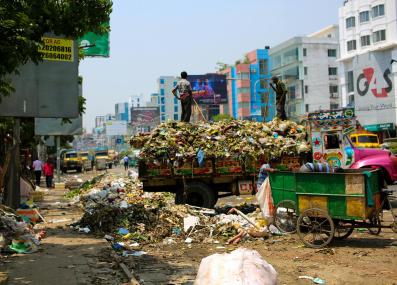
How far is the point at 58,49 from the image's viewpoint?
1301 cm

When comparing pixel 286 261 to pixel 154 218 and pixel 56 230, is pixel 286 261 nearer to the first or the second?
pixel 154 218

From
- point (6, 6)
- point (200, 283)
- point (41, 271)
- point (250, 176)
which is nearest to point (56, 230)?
point (41, 271)

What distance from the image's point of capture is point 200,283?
457 cm

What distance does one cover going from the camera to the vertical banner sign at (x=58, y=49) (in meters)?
12.8

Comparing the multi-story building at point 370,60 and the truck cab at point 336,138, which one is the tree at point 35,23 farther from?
the multi-story building at point 370,60

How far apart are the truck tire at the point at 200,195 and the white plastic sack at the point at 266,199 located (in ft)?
8.30

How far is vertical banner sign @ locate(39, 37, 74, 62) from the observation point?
42.0 feet

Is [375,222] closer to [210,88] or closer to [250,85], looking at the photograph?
[210,88]

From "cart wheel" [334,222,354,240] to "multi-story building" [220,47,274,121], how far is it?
225 feet

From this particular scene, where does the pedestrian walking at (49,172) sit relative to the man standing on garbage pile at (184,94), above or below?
below

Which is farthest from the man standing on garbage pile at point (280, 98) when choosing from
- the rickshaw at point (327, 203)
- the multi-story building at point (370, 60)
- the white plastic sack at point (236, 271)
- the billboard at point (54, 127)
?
the multi-story building at point (370, 60)

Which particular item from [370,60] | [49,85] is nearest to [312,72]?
[370,60]

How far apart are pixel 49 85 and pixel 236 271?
32.9ft

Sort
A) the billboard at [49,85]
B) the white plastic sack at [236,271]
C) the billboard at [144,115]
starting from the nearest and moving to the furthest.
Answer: the white plastic sack at [236,271], the billboard at [49,85], the billboard at [144,115]
